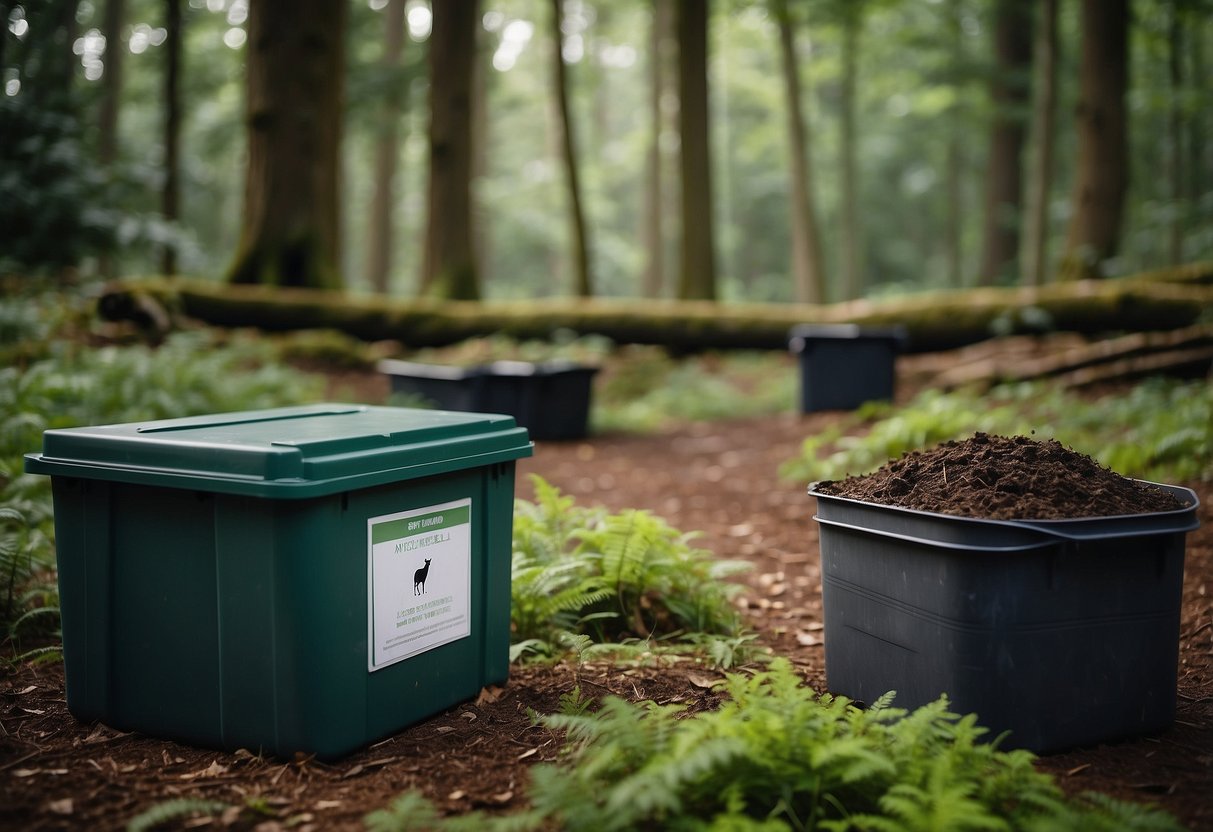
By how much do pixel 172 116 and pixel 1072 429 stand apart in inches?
542

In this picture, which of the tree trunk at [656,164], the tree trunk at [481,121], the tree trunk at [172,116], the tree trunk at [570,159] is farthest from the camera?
the tree trunk at [656,164]

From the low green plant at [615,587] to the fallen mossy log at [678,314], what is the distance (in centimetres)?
867

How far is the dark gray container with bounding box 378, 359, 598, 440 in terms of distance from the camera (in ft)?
28.6

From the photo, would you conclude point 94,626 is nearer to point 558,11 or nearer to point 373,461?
point 373,461

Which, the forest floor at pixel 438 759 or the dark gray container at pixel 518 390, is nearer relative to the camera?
the forest floor at pixel 438 759

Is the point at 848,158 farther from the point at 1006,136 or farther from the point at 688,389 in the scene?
the point at 688,389

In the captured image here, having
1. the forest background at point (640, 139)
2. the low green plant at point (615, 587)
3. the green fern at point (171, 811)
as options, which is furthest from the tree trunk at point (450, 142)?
the green fern at point (171, 811)

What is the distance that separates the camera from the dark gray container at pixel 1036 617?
254cm

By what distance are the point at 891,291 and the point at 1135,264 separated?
7547 mm

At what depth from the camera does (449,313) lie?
13.4 metres

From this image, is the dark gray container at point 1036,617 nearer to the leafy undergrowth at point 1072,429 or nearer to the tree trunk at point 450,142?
the leafy undergrowth at point 1072,429

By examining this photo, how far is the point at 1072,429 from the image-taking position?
23.7ft

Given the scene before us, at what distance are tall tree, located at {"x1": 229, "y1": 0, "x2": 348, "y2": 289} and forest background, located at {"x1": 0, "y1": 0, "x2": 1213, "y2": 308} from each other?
0.05 metres

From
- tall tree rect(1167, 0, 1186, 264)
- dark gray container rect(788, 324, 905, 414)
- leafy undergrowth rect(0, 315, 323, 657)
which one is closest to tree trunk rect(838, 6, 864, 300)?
tall tree rect(1167, 0, 1186, 264)
